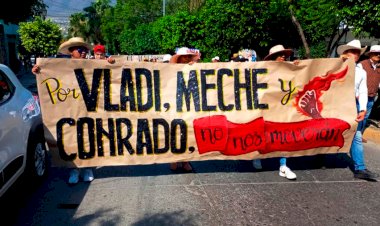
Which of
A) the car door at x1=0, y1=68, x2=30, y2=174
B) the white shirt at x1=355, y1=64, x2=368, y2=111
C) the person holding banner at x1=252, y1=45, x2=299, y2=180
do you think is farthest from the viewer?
the person holding banner at x1=252, y1=45, x2=299, y2=180

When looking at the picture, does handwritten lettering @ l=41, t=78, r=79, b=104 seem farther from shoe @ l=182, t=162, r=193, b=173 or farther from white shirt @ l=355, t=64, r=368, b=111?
white shirt @ l=355, t=64, r=368, b=111

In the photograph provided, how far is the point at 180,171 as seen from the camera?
5207 mm

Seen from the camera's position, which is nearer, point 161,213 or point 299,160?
point 161,213

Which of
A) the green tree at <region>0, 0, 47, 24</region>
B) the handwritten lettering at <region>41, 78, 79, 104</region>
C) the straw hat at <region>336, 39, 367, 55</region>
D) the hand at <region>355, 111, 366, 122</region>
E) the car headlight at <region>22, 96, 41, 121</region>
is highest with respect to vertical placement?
the green tree at <region>0, 0, 47, 24</region>

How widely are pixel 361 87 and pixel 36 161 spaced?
4247 millimetres

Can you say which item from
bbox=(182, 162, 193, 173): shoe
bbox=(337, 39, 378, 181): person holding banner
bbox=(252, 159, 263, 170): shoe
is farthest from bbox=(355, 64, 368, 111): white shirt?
bbox=(182, 162, 193, 173): shoe

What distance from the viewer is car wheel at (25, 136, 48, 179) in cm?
435

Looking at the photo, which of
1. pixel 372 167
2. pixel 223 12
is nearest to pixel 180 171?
pixel 372 167

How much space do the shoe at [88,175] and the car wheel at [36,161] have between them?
547mm

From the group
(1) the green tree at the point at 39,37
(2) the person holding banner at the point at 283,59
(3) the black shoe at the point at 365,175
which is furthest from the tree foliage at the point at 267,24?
(1) the green tree at the point at 39,37

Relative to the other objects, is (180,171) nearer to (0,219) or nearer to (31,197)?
(31,197)

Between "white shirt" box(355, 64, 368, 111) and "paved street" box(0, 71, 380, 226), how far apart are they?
3.37ft

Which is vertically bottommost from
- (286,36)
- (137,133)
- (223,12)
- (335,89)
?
(137,133)

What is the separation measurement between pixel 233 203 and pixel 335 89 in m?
2.13
